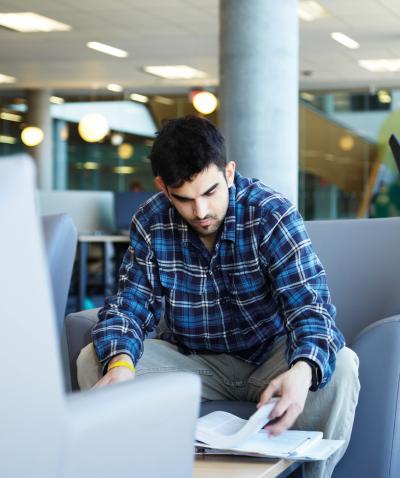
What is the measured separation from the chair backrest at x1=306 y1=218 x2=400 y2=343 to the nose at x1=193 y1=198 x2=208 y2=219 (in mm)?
765

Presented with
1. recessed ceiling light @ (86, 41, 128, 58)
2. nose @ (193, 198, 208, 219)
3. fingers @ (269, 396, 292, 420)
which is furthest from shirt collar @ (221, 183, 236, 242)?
recessed ceiling light @ (86, 41, 128, 58)

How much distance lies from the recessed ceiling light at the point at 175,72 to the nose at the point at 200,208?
405 inches

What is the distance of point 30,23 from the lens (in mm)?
9188

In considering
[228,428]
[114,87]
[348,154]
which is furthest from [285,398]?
[348,154]

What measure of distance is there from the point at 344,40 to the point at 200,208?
8685 mm

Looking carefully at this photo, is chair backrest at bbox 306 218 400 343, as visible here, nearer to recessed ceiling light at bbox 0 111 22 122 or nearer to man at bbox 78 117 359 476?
man at bbox 78 117 359 476

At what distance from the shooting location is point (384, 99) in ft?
45.8

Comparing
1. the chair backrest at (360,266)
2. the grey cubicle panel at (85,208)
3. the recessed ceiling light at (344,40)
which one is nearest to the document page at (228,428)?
the chair backrest at (360,266)

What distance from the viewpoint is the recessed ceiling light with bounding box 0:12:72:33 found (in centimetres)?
881

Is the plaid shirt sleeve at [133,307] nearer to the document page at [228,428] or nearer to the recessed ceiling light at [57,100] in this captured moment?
the document page at [228,428]

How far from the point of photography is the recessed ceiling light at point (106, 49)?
34.1ft

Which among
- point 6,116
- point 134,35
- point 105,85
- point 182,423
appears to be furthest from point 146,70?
point 182,423

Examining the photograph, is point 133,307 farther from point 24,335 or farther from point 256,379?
point 24,335

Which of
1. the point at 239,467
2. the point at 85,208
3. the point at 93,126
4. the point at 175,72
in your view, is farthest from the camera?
the point at 93,126
